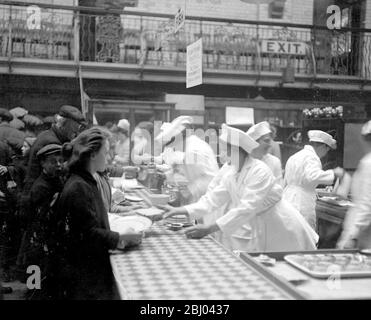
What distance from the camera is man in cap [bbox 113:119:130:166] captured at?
479 cm

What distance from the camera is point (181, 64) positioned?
2.97 metres

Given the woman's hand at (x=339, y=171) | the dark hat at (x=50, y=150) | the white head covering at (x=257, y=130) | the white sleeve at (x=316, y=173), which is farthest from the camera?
the woman's hand at (x=339, y=171)

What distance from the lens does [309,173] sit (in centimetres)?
332

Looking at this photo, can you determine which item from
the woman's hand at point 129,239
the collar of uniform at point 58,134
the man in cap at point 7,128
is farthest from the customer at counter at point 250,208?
the man in cap at point 7,128

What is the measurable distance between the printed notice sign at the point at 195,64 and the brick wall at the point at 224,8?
17 centimetres

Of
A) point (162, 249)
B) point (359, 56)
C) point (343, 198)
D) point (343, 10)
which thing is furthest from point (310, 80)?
point (162, 249)

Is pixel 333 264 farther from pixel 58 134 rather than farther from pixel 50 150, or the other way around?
pixel 58 134

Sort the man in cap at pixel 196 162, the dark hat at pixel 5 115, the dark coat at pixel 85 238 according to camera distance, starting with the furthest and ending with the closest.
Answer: the man in cap at pixel 196 162 → the dark hat at pixel 5 115 → the dark coat at pixel 85 238

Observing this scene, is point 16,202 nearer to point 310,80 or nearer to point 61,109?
point 61,109

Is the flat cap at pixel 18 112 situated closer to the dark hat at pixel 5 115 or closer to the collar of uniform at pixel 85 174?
the dark hat at pixel 5 115

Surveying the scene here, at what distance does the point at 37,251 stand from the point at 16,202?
48 centimetres

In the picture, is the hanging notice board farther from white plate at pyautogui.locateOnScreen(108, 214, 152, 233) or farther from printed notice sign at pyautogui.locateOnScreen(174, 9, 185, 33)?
white plate at pyautogui.locateOnScreen(108, 214, 152, 233)

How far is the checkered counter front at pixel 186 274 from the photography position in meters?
1.21

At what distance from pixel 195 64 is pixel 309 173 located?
149 centimetres
